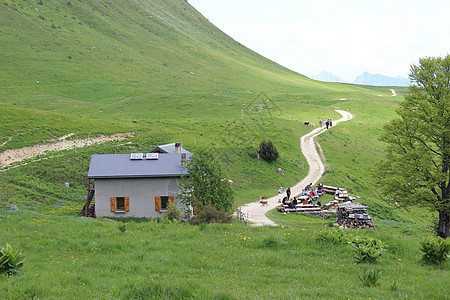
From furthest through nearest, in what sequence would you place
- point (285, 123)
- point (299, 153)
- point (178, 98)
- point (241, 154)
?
point (178, 98)
point (285, 123)
point (299, 153)
point (241, 154)

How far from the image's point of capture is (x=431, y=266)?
14961 mm

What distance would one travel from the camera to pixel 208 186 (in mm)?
31094

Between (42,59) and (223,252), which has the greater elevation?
(42,59)

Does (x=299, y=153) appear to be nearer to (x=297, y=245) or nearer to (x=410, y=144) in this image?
(x=410, y=144)

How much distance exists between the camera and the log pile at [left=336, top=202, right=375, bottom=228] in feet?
103

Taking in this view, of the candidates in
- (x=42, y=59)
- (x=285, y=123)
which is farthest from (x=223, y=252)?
(x=42, y=59)

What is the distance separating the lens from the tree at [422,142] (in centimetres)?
3081

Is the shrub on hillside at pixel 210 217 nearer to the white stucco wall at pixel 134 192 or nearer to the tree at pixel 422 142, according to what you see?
the white stucco wall at pixel 134 192

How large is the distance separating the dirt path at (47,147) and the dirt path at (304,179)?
27.6m

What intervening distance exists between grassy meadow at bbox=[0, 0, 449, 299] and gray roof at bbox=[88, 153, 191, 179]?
5.08 m

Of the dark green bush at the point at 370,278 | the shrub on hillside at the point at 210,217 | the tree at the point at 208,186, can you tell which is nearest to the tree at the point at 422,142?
the tree at the point at 208,186

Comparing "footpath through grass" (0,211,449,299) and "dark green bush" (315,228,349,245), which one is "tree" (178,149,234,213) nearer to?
"footpath through grass" (0,211,449,299)

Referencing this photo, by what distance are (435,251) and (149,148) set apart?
47305 millimetres

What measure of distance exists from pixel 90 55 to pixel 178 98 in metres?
68.9
